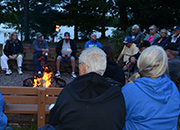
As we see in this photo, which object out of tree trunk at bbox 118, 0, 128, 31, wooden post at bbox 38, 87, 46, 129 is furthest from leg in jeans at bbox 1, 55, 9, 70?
tree trunk at bbox 118, 0, 128, 31

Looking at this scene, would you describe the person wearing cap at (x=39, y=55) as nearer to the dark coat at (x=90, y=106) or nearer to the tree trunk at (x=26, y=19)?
the dark coat at (x=90, y=106)

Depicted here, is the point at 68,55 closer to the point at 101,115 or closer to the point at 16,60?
the point at 16,60

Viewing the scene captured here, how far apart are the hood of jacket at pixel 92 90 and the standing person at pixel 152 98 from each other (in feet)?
0.91

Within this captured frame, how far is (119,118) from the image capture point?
1.65 m

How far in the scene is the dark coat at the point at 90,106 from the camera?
1540mm

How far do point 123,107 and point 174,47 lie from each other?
3.00 metres

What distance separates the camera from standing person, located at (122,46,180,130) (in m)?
1.79

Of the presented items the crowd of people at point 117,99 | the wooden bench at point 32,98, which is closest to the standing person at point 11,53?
the wooden bench at point 32,98

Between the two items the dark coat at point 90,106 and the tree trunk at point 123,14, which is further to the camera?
the tree trunk at point 123,14

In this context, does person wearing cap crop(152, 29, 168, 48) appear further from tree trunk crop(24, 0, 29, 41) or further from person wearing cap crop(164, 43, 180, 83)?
tree trunk crop(24, 0, 29, 41)

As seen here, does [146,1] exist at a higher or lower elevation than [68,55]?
higher

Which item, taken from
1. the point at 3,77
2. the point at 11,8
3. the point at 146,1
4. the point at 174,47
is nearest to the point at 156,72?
the point at 174,47

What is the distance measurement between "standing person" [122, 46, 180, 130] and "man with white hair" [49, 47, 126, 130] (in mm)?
193

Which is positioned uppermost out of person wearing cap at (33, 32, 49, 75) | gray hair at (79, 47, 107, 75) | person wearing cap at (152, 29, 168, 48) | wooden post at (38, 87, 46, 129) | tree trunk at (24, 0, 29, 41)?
tree trunk at (24, 0, 29, 41)
